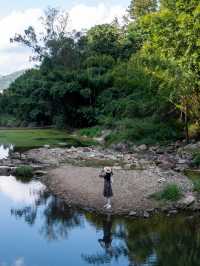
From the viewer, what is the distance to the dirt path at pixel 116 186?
64.0ft

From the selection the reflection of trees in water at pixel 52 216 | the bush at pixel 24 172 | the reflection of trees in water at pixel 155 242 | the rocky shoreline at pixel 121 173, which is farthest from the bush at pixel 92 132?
the reflection of trees in water at pixel 155 242

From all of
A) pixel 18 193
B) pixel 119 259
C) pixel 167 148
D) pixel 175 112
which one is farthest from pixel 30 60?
pixel 119 259

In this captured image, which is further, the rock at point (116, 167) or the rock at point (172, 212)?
the rock at point (116, 167)

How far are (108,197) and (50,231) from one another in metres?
3.01

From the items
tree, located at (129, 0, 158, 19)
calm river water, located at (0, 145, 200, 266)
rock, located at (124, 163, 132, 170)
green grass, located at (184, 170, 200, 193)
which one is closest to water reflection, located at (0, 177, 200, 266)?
calm river water, located at (0, 145, 200, 266)

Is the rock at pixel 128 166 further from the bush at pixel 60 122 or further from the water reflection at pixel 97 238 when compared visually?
the bush at pixel 60 122

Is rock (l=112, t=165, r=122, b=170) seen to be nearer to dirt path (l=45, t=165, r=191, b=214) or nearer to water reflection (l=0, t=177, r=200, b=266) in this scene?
dirt path (l=45, t=165, r=191, b=214)

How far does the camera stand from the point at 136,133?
40.5m

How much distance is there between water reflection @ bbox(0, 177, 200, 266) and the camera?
46.7ft

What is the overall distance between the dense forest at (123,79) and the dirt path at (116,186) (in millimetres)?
11216

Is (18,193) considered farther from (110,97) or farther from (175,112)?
(110,97)

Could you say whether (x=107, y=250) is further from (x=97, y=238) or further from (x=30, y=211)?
(x=30, y=211)

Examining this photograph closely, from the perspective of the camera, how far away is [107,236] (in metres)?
16.4

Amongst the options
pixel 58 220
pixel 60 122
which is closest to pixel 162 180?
pixel 58 220
